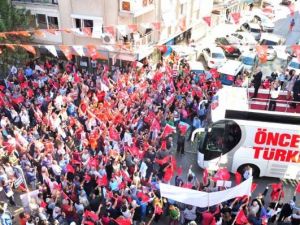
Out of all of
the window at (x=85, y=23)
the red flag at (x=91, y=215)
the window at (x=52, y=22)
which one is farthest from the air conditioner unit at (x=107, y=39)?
the red flag at (x=91, y=215)

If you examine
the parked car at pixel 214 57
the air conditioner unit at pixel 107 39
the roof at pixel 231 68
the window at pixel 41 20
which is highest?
the window at pixel 41 20

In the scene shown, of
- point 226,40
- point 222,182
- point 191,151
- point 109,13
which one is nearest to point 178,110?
point 191,151

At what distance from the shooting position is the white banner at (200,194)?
10.3m

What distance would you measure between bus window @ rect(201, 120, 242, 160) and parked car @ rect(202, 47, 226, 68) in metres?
13.0

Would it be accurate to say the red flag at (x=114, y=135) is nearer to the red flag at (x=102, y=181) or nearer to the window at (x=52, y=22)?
the red flag at (x=102, y=181)

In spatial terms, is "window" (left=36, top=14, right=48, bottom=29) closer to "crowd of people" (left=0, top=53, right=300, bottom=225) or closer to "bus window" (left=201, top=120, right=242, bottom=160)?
"crowd of people" (left=0, top=53, right=300, bottom=225)

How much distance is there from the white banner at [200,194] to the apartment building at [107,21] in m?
11.6

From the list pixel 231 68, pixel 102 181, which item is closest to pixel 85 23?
pixel 231 68

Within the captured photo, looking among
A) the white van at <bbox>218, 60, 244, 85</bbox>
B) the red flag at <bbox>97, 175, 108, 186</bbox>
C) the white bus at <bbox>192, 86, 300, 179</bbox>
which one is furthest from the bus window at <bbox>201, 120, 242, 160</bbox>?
the white van at <bbox>218, 60, 244, 85</bbox>

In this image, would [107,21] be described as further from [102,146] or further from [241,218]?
[241,218]

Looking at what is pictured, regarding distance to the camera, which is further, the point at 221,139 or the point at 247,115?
the point at 221,139

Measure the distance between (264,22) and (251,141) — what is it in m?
26.3

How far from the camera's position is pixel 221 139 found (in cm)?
1421

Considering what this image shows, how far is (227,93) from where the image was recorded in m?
15.5
